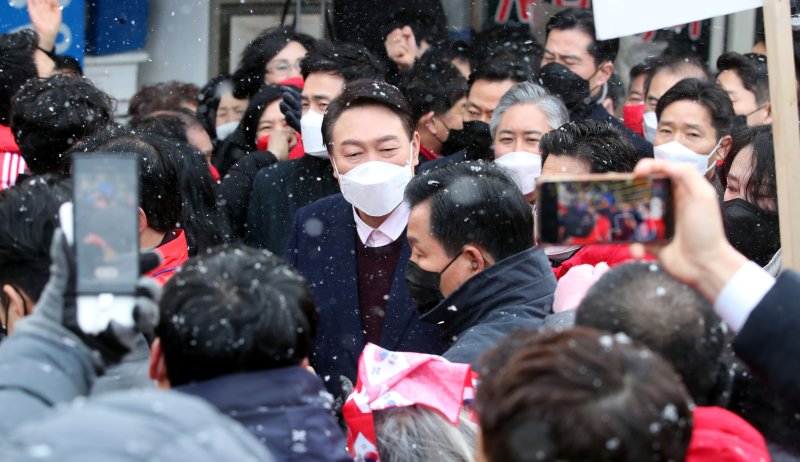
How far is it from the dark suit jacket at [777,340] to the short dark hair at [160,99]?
212 inches

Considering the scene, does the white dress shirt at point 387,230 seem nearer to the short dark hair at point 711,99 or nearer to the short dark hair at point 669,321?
the short dark hair at point 711,99

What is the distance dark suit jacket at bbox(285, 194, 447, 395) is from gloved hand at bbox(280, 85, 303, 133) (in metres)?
1.50

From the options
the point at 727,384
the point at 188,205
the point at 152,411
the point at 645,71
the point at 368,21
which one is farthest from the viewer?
the point at 368,21

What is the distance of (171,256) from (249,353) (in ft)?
5.12

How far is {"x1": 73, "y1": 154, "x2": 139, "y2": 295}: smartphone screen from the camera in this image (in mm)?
2074

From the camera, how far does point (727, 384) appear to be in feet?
7.54

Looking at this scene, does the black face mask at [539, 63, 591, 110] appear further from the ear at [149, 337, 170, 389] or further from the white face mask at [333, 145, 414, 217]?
the ear at [149, 337, 170, 389]

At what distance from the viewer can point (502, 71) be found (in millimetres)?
6016

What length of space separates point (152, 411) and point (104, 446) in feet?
0.39

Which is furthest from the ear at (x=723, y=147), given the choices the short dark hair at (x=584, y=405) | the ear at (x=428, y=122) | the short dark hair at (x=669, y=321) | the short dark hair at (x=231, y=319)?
the short dark hair at (x=584, y=405)

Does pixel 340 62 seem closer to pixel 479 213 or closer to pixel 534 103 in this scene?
pixel 534 103

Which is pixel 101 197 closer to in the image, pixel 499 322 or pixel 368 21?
pixel 499 322

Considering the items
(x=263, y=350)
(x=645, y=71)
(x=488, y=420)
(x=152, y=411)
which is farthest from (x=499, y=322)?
(x=645, y=71)

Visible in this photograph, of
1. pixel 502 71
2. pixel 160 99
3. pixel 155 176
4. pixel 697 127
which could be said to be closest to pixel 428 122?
pixel 502 71
